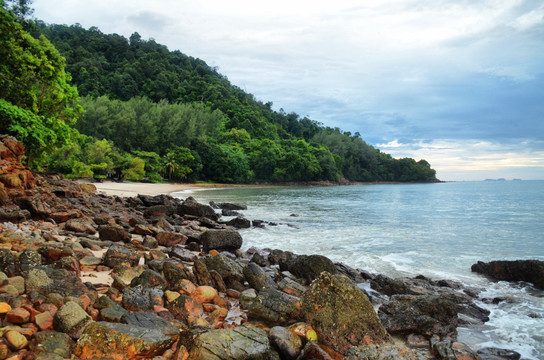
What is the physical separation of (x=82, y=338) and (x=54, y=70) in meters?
18.8

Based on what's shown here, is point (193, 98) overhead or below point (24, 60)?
overhead

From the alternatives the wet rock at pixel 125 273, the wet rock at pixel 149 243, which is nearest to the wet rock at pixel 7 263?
the wet rock at pixel 125 273

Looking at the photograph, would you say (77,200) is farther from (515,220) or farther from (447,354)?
(515,220)

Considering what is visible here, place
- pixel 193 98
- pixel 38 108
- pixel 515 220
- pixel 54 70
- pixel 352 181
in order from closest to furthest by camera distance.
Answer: pixel 54 70
pixel 38 108
pixel 515 220
pixel 193 98
pixel 352 181

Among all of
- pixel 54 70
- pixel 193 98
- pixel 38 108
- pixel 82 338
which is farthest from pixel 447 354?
pixel 193 98

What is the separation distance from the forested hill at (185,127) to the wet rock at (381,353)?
4284cm

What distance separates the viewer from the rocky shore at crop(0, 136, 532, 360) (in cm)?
324

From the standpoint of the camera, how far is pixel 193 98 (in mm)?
101875

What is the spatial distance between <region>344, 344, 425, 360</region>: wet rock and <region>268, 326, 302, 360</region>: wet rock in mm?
651

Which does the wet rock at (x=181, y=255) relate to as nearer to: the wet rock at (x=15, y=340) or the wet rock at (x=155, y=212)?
the wet rock at (x=15, y=340)

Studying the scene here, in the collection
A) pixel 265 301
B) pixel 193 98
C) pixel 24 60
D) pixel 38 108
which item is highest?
pixel 193 98

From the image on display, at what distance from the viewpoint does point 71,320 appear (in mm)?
3383

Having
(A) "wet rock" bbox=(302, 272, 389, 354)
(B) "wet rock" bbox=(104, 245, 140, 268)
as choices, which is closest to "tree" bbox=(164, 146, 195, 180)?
(B) "wet rock" bbox=(104, 245, 140, 268)

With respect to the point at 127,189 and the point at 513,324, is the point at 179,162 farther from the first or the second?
the point at 513,324
